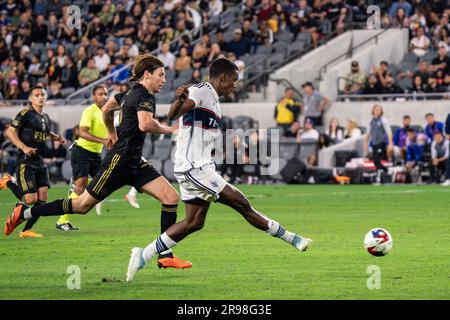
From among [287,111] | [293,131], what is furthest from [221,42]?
[293,131]

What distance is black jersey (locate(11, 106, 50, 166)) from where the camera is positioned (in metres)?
17.6

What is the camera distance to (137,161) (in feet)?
43.3

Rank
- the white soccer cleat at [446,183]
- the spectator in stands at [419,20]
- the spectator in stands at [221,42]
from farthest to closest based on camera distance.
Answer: the spectator in stands at [221,42], the spectator in stands at [419,20], the white soccer cleat at [446,183]

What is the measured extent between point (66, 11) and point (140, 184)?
30.2m

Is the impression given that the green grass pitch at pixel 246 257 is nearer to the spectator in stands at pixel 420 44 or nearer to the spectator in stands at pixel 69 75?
→ the spectator in stands at pixel 420 44

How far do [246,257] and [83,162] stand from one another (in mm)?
5915

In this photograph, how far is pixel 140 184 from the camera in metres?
13.4

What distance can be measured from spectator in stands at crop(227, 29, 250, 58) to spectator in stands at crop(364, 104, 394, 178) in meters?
7.02

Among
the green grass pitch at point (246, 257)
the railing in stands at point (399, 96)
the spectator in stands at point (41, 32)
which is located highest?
the spectator in stands at point (41, 32)

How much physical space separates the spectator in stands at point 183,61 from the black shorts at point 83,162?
59.7ft

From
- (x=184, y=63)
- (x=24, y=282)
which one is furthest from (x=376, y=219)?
(x=184, y=63)

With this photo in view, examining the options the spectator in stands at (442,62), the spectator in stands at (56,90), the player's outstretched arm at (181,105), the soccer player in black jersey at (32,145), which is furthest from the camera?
the spectator in stands at (56,90)

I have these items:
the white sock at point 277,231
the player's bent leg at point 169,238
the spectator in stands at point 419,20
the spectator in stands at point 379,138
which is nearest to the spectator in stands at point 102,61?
the spectator in stands at point 419,20

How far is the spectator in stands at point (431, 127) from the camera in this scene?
104ft
